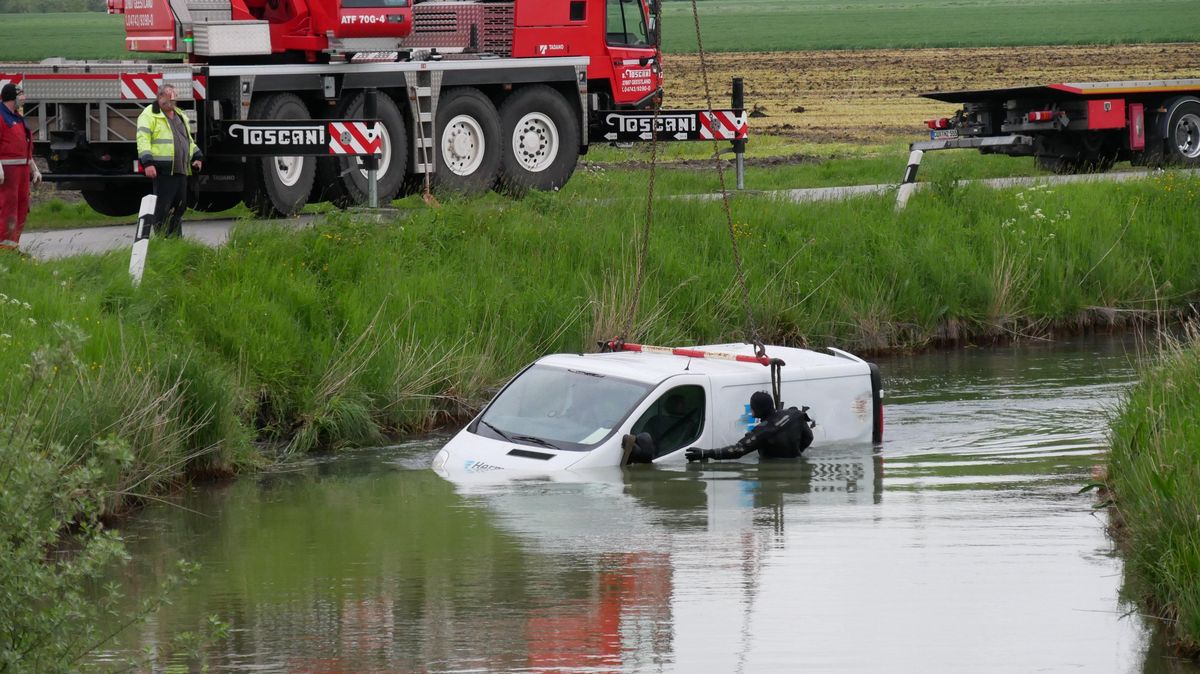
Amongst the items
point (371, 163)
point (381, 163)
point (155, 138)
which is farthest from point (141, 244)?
point (381, 163)

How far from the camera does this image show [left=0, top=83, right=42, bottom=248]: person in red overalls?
17.7m

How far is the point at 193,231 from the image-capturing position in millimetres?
20766

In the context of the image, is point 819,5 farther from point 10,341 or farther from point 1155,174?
point 10,341

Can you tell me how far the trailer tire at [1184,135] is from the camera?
28.6 metres

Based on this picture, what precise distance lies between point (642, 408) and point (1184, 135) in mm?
19013

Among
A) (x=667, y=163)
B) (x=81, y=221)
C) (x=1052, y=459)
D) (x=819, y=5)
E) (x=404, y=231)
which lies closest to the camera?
(x=1052, y=459)

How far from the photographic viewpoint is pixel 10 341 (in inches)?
492

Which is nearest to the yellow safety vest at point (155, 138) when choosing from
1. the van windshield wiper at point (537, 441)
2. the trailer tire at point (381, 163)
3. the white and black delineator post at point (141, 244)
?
the white and black delineator post at point (141, 244)

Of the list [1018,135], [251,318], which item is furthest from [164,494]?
[1018,135]

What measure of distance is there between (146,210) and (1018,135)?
16.0 metres

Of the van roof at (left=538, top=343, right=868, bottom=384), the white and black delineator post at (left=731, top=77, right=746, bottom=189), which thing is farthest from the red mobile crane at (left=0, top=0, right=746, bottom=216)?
the van roof at (left=538, top=343, right=868, bottom=384)

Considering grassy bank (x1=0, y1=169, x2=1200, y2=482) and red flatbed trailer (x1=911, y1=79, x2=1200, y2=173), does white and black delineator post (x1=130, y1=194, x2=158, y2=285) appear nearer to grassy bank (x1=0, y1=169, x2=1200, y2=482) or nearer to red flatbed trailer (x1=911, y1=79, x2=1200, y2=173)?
grassy bank (x1=0, y1=169, x2=1200, y2=482)

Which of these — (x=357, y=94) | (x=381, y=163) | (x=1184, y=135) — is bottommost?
(x=381, y=163)

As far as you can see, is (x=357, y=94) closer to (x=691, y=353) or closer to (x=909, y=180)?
(x=909, y=180)
